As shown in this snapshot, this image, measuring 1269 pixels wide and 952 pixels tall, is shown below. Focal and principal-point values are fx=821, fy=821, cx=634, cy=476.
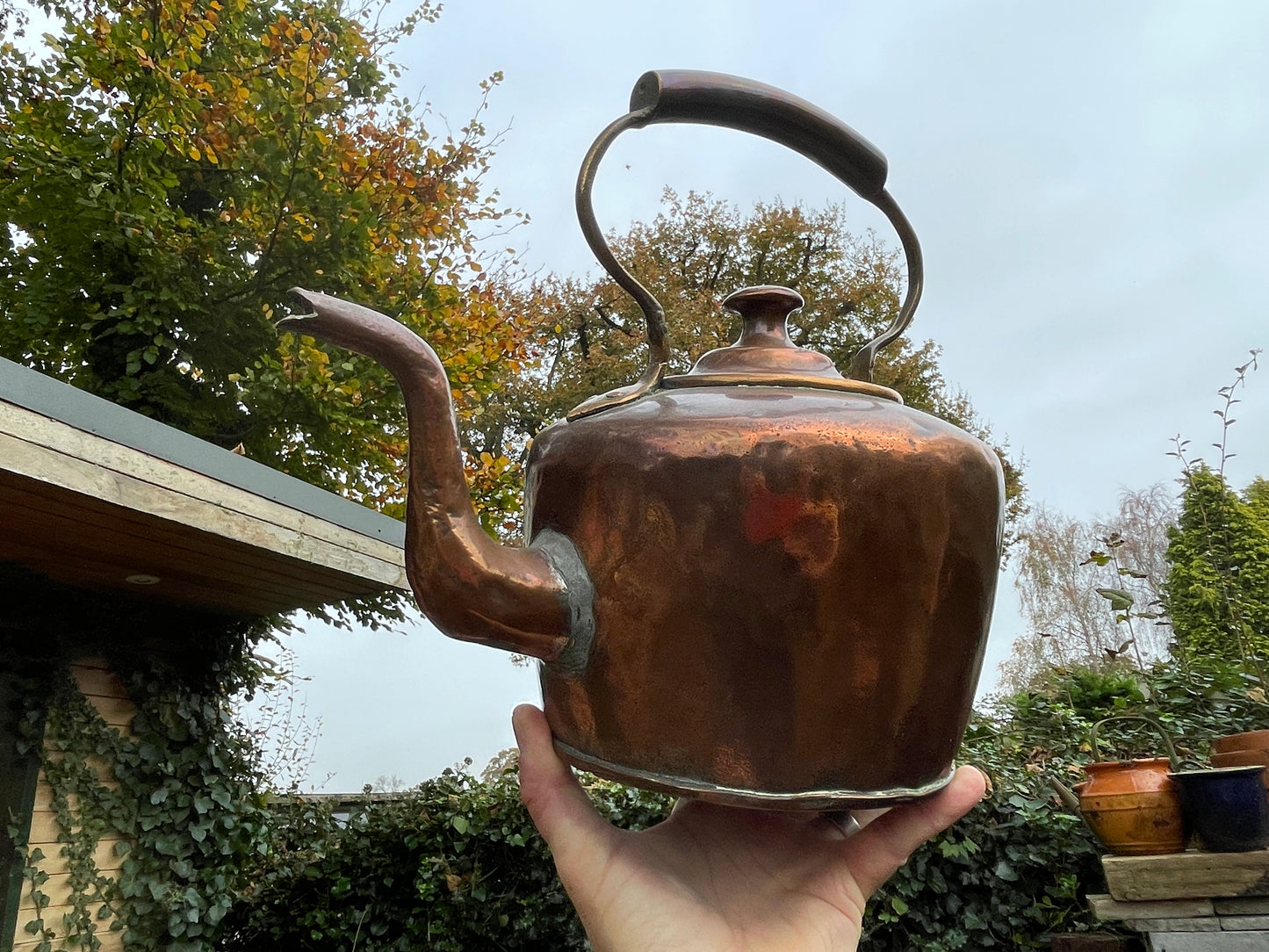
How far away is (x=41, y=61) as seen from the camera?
5.82 meters

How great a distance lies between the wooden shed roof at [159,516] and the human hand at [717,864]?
1.73 m

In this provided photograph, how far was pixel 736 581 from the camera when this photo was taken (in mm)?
820

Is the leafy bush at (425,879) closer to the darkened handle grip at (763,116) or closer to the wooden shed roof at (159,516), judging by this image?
the wooden shed roof at (159,516)

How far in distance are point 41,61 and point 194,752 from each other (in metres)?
5.17

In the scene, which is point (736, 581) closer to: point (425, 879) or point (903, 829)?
point (903, 829)

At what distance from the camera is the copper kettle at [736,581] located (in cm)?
82

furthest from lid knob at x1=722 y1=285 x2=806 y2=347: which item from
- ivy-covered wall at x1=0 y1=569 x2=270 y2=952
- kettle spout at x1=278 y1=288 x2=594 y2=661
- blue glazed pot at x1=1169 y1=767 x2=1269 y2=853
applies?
ivy-covered wall at x1=0 y1=569 x2=270 y2=952

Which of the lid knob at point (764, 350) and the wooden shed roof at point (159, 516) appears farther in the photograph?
the wooden shed roof at point (159, 516)

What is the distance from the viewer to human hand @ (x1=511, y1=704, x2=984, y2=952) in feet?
3.54

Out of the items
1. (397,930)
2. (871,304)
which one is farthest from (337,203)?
(871,304)

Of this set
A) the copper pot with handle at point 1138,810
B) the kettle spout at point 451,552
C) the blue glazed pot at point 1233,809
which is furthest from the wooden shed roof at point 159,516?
the blue glazed pot at point 1233,809

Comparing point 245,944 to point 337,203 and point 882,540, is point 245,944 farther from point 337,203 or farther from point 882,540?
point 882,540

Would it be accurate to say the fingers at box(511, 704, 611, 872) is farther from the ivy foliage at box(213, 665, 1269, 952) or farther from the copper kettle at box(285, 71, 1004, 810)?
the ivy foliage at box(213, 665, 1269, 952)

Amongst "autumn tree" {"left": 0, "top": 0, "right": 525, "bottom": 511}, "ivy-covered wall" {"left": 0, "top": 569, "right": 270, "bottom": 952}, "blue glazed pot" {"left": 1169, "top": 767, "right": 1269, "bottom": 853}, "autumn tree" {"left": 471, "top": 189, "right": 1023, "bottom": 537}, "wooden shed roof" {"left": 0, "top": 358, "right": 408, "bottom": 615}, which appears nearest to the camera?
"wooden shed roof" {"left": 0, "top": 358, "right": 408, "bottom": 615}
